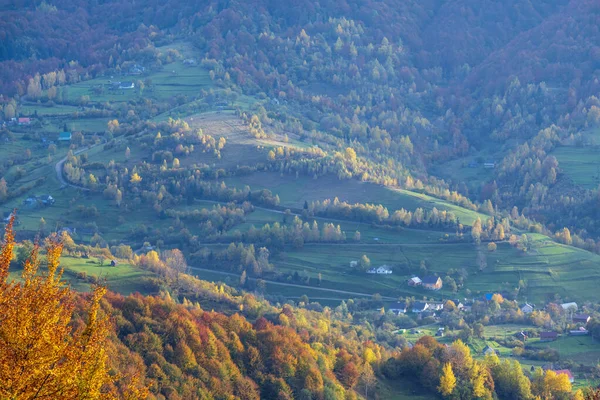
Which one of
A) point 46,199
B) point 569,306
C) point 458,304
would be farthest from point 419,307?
point 46,199

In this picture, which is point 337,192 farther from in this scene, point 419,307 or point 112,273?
point 112,273

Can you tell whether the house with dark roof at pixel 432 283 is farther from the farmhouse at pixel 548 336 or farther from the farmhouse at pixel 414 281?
the farmhouse at pixel 548 336

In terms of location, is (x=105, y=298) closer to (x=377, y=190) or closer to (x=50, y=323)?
(x=50, y=323)

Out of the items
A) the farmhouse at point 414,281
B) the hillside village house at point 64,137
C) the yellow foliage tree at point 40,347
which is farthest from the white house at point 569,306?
the hillside village house at point 64,137

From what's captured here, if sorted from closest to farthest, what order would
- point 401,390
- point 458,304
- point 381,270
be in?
point 401,390 → point 458,304 → point 381,270

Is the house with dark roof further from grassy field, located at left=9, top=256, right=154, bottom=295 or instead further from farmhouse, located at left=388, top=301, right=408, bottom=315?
grassy field, located at left=9, top=256, right=154, bottom=295
